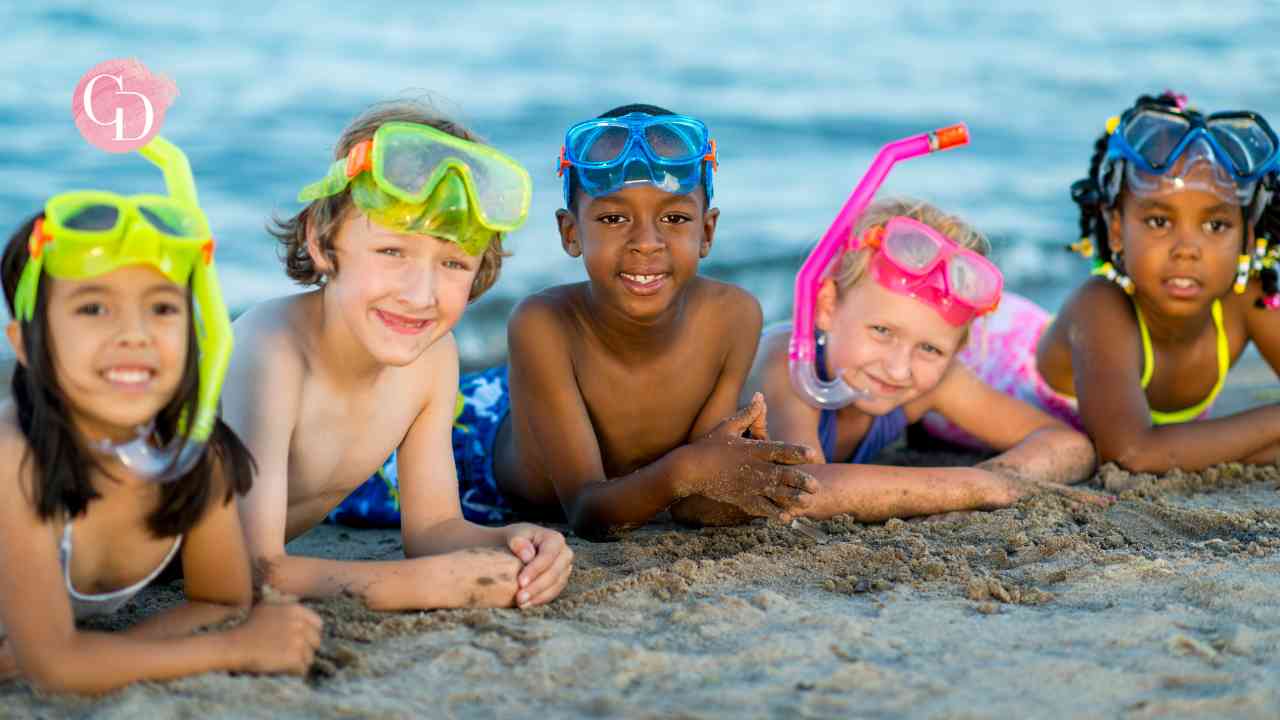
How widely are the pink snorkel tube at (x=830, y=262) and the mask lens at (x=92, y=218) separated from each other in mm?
2119

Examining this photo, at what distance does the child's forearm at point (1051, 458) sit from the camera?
188 inches

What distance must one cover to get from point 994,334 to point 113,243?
4.33 meters

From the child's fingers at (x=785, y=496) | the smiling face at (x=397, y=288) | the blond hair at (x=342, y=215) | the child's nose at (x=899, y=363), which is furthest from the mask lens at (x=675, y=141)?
the child's fingers at (x=785, y=496)

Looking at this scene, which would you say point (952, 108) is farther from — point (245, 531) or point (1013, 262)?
point (245, 531)

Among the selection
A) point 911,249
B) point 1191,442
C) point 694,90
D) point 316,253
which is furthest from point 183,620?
point 694,90

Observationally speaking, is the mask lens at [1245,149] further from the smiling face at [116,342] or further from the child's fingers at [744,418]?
the smiling face at [116,342]

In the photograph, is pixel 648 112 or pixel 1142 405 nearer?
pixel 648 112

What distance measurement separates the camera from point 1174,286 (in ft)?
15.8

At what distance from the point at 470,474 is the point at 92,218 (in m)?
2.47

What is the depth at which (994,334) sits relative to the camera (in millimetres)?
6039

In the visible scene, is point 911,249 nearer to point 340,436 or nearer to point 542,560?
point 542,560

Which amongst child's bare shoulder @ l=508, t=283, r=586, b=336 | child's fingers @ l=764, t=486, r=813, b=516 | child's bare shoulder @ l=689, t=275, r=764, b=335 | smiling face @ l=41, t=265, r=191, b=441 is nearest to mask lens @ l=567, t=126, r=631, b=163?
child's bare shoulder @ l=508, t=283, r=586, b=336

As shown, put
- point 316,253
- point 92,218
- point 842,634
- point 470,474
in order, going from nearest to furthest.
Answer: point 92,218 < point 842,634 < point 316,253 < point 470,474

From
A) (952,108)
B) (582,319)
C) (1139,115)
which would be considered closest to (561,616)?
(582,319)
